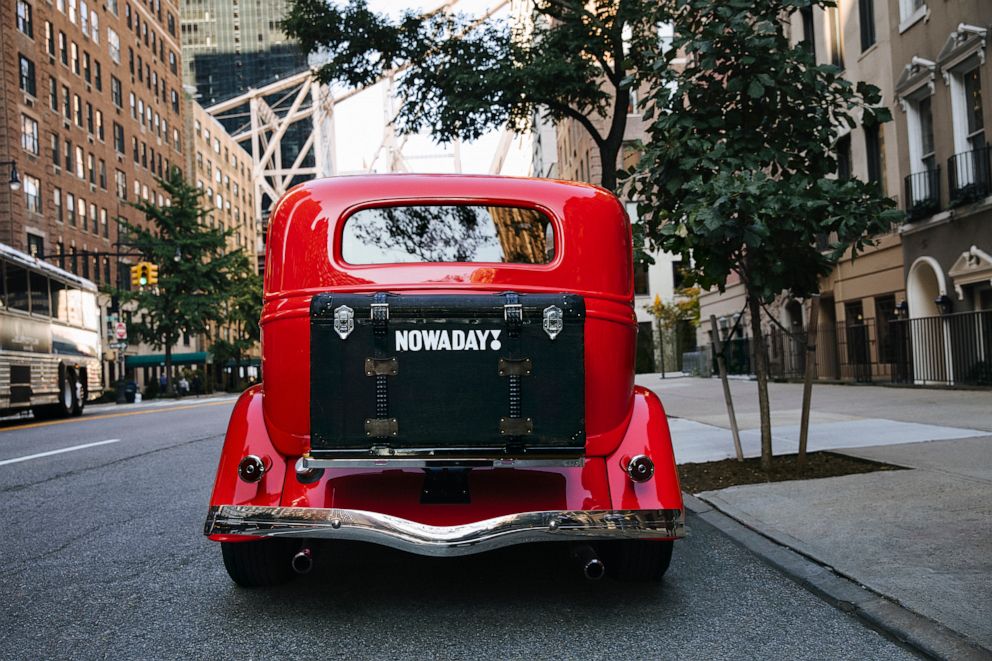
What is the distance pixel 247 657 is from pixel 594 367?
6.52 ft

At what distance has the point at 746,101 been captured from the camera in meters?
8.19

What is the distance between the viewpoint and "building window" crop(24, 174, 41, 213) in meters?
44.8

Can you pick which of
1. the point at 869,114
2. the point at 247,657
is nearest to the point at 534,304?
Answer: the point at 247,657

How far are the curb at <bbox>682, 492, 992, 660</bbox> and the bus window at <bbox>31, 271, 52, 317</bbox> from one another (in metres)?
18.0

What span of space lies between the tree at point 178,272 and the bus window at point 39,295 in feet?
92.6

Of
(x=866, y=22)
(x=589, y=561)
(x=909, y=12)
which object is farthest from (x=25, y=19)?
(x=589, y=561)

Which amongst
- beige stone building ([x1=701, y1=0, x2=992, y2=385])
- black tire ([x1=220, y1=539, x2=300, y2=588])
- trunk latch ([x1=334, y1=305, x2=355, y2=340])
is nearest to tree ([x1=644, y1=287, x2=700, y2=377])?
beige stone building ([x1=701, y1=0, x2=992, y2=385])

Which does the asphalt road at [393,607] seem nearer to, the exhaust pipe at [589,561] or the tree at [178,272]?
the exhaust pipe at [589,561]

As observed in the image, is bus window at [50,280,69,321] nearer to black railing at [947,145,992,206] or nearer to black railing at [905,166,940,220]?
black railing at [905,166,940,220]

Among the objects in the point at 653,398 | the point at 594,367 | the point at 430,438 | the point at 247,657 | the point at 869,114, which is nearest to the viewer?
the point at 247,657

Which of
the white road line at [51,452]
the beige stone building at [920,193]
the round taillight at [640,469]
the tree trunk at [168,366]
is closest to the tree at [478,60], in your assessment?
the beige stone building at [920,193]

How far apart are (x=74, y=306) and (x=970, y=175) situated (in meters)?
20.0

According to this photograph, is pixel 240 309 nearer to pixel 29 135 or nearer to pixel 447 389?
pixel 29 135

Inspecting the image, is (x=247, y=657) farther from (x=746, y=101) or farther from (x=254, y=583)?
(x=746, y=101)
